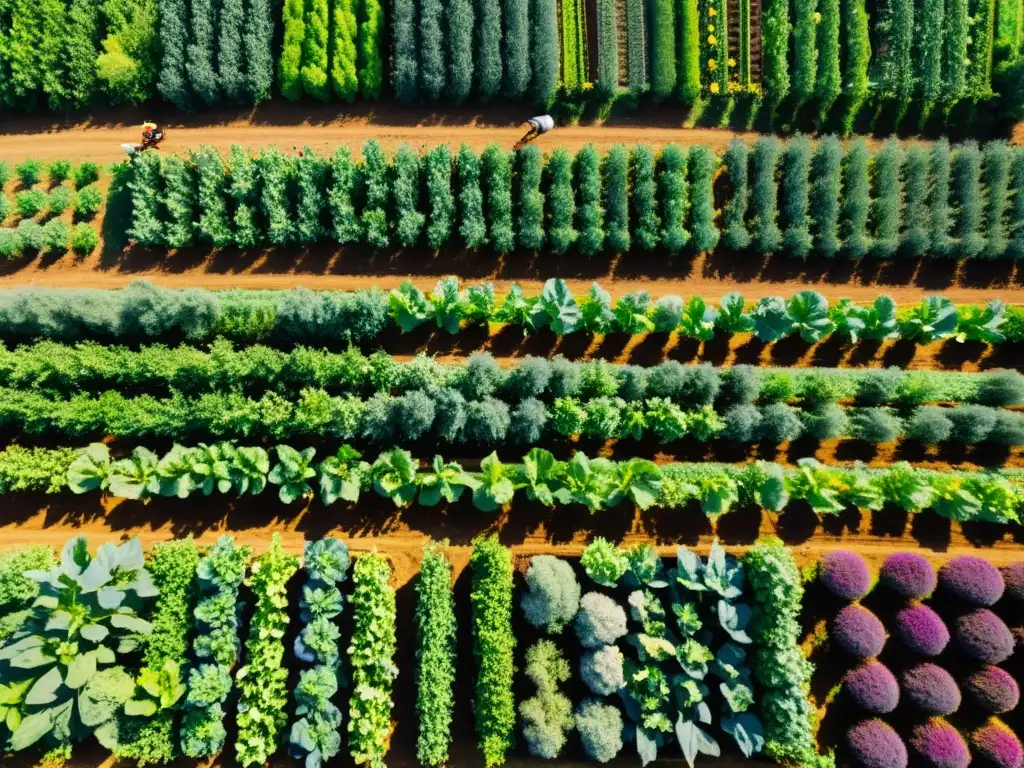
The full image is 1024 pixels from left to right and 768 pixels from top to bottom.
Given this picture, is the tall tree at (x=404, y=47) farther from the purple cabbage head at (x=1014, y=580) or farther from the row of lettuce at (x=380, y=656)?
the purple cabbage head at (x=1014, y=580)

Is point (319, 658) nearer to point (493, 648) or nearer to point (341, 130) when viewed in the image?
point (493, 648)

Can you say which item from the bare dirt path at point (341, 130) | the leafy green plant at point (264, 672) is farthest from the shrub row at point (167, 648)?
the bare dirt path at point (341, 130)

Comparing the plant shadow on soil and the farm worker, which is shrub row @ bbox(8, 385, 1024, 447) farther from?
the farm worker

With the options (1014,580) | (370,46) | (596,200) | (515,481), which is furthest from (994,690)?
(370,46)

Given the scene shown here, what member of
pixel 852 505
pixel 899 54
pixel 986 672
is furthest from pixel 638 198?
pixel 986 672

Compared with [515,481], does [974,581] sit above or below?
below

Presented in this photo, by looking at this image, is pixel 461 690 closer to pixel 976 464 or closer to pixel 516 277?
pixel 516 277
